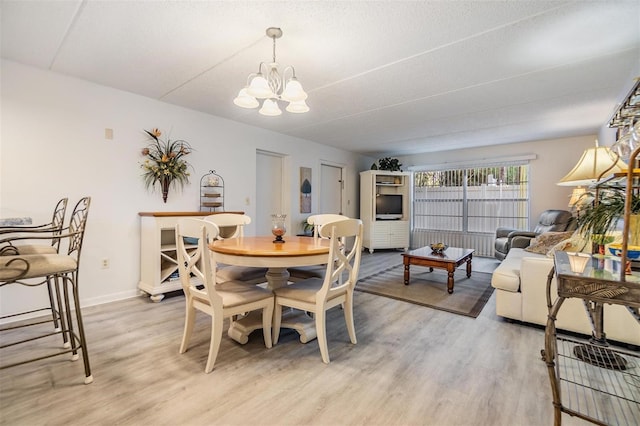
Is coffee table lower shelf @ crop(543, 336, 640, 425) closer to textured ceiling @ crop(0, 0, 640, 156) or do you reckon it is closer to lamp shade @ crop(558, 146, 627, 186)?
lamp shade @ crop(558, 146, 627, 186)

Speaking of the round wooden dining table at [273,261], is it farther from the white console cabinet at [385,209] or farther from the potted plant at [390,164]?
the potted plant at [390,164]

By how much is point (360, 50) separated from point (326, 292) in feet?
5.99

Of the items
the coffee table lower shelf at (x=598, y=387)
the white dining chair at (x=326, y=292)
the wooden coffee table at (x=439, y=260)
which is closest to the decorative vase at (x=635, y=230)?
the coffee table lower shelf at (x=598, y=387)

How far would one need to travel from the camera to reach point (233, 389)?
5.36 ft

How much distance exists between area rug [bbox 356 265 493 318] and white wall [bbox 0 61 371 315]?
2.59 m

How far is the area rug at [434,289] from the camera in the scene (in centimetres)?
300

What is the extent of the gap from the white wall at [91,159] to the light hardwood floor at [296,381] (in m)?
0.85

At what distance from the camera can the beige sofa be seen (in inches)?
82.2

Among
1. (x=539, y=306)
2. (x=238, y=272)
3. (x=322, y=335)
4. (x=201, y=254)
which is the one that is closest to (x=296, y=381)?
(x=322, y=335)

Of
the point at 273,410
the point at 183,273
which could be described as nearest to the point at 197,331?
the point at 183,273

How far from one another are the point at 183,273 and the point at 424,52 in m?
2.43

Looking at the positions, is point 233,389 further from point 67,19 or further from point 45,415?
point 67,19

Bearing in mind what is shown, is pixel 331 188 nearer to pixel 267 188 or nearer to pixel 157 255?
pixel 267 188

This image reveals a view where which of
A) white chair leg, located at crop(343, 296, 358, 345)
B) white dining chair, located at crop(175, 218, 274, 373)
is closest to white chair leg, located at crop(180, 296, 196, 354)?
white dining chair, located at crop(175, 218, 274, 373)
